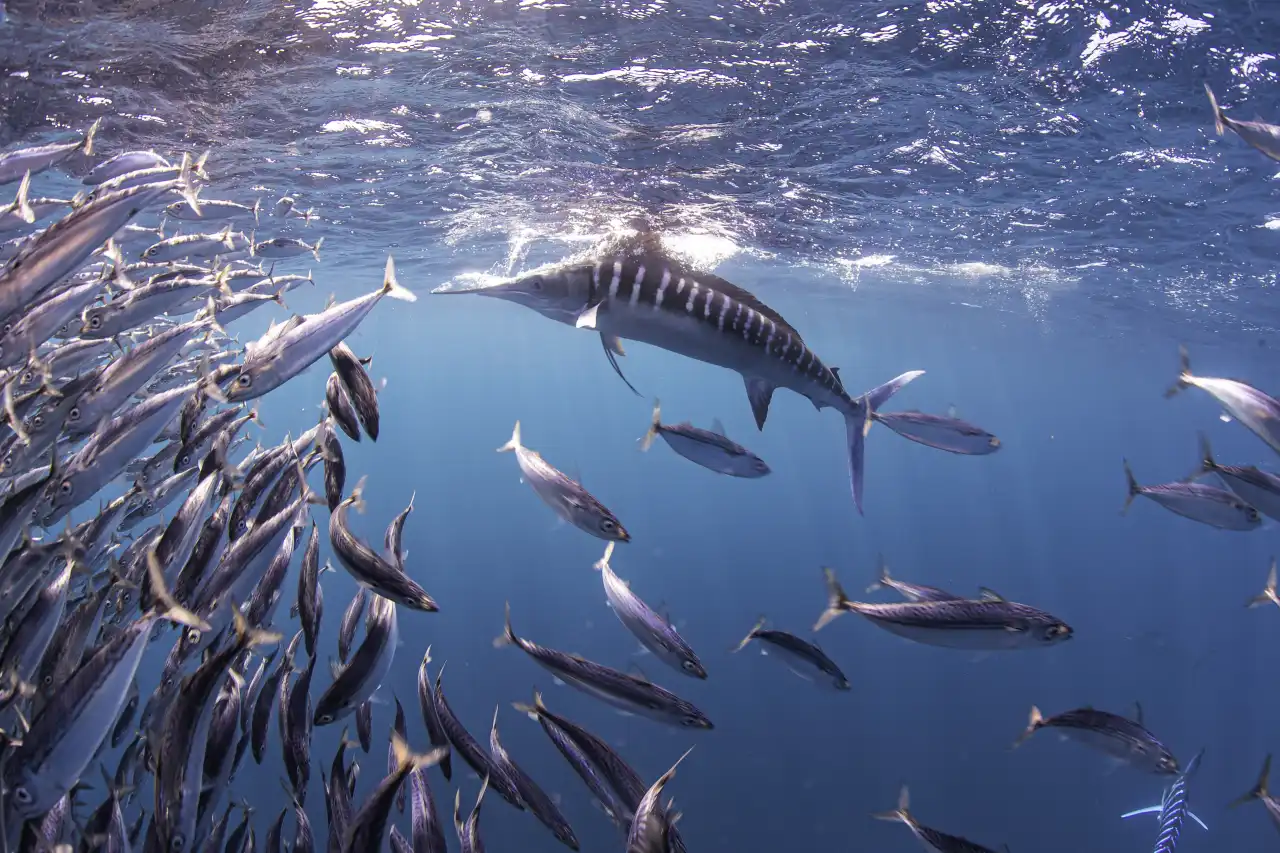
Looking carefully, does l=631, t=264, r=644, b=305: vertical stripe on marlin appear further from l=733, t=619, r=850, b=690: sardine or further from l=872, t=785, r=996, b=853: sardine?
l=872, t=785, r=996, b=853: sardine

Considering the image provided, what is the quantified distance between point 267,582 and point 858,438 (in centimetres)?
410

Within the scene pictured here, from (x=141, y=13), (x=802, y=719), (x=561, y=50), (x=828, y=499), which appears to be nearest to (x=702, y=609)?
(x=802, y=719)

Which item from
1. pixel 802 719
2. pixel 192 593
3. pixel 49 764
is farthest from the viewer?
pixel 802 719

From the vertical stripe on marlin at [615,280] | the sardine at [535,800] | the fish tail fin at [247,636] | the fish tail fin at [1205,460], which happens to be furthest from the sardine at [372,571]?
the fish tail fin at [1205,460]

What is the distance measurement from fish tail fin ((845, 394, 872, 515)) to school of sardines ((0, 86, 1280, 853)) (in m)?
0.51

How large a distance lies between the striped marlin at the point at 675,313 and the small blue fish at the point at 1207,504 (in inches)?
85.0

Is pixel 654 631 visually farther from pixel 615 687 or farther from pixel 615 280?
pixel 615 280

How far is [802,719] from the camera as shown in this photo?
733 inches

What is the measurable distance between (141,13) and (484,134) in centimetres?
572

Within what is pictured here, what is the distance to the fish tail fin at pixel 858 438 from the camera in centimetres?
498

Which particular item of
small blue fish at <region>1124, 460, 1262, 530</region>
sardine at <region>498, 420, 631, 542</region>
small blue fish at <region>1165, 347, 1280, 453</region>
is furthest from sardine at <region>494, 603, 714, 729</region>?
small blue fish at <region>1124, 460, 1262, 530</region>

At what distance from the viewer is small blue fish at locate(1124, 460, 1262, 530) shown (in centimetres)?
456

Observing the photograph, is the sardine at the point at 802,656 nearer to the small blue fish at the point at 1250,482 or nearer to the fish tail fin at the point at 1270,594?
the fish tail fin at the point at 1270,594

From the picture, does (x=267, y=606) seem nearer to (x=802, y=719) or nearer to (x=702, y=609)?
(x=802, y=719)
